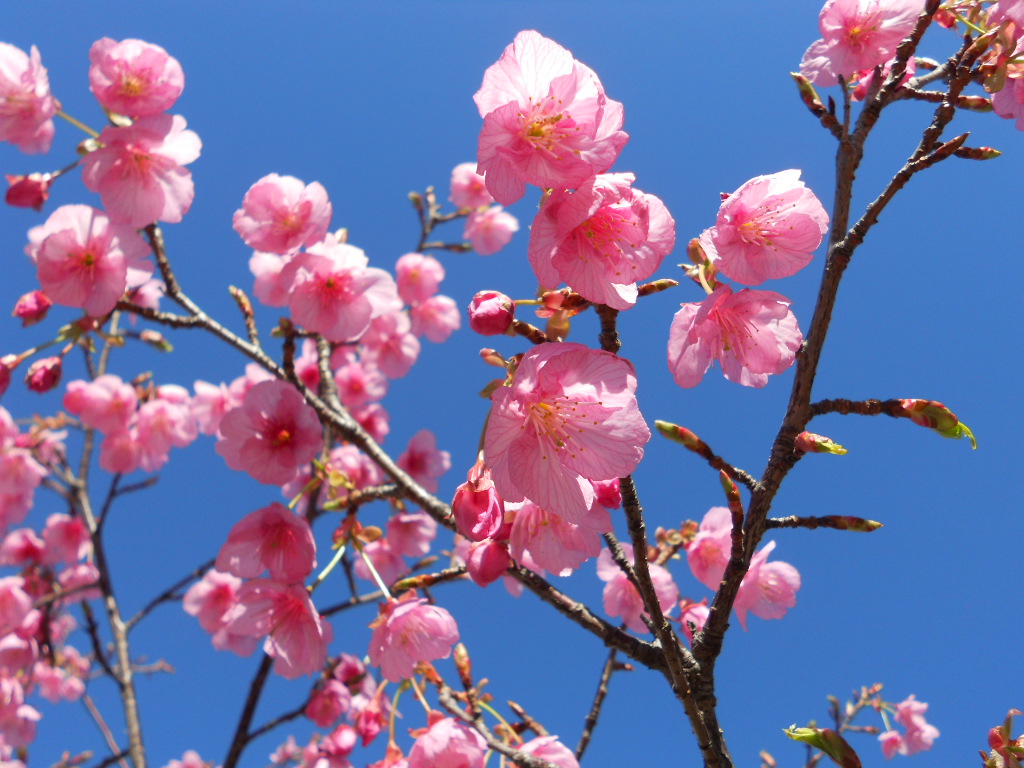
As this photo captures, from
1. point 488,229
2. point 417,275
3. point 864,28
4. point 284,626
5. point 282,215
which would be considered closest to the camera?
point 864,28

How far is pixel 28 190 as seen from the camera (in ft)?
7.89

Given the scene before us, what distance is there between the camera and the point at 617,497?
1345 millimetres

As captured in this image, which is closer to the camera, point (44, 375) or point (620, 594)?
point (44, 375)

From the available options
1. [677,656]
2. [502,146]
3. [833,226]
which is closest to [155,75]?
[502,146]

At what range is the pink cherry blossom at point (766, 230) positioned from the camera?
124 centimetres

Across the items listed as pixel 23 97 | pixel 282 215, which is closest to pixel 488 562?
pixel 282 215

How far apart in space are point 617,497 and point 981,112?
1421 millimetres

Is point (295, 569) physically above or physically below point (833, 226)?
below

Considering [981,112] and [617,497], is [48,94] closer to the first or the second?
[617,497]

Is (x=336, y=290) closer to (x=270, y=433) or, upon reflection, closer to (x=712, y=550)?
(x=270, y=433)

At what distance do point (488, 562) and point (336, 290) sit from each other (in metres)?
1.54

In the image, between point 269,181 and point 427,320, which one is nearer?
point 269,181

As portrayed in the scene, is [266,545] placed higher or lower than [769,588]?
lower

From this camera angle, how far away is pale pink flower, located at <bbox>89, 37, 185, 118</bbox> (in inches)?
86.7
